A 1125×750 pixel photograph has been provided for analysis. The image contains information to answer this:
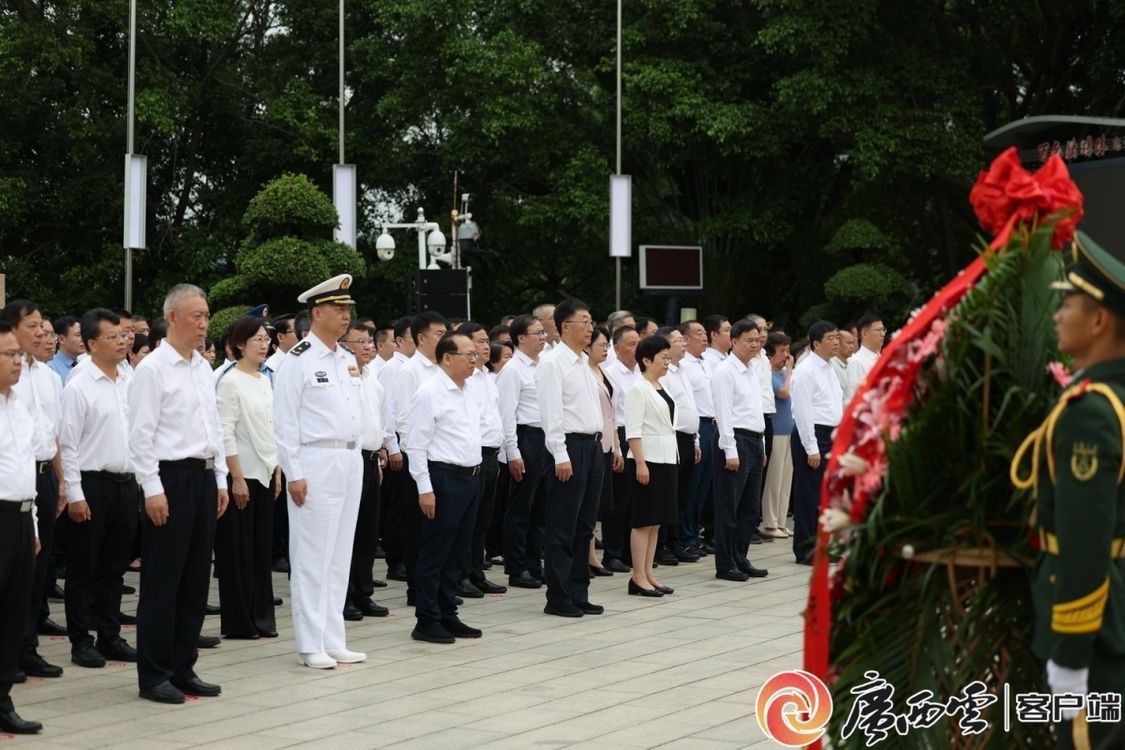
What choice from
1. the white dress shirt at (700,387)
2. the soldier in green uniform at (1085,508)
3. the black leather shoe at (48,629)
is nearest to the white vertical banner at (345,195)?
the white dress shirt at (700,387)

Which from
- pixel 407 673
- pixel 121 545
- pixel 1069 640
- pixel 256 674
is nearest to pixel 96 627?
pixel 121 545

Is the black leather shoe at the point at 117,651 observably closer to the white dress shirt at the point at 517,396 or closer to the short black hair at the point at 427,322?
the short black hair at the point at 427,322

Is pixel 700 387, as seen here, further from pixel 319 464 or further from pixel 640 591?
Result: pixel 319 464

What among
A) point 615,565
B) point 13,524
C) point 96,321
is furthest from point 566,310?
point 13,524

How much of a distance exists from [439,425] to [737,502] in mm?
3337

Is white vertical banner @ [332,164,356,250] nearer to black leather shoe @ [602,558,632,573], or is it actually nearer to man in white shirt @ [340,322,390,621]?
black leather shoe @ [602,558,632,573]

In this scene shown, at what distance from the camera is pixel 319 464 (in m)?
7.91

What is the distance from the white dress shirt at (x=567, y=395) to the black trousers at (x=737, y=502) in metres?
1.78

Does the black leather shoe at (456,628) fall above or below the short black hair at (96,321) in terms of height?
below

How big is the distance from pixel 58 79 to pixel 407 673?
22.6 m

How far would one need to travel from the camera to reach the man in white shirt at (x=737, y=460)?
1137cm

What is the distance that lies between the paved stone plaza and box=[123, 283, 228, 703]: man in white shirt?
10.2 inches

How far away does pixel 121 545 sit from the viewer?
8.41 m

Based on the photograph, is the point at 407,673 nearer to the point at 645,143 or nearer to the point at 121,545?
the point at 121,545
